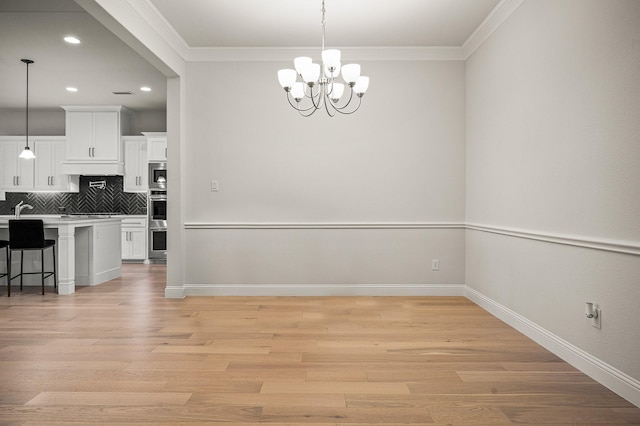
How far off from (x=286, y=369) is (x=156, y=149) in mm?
5792

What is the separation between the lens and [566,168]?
8.89 ft

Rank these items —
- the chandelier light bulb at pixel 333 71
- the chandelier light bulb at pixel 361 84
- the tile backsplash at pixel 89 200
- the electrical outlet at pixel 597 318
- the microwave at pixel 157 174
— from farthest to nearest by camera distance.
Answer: the tile backsplash at pixel 89 200
the microwave at pixel 157 174
the chandelier light bulb at pixel 361 84
the chandelier light bulb at pixel 333 71
the electrical outlet at pixel 597 318

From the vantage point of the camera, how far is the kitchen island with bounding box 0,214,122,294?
4.87m

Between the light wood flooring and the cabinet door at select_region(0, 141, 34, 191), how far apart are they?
14.7 ft

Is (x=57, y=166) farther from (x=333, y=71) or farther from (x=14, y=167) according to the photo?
(x=333, y=71)

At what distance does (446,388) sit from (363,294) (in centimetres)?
233

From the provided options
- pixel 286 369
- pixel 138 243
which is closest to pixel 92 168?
pixel 138 243

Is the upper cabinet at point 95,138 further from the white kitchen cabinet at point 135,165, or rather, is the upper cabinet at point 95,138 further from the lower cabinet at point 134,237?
the lower cabinet at point 134,237

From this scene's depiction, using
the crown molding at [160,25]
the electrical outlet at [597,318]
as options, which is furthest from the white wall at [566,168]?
the crown molding at [160,25]

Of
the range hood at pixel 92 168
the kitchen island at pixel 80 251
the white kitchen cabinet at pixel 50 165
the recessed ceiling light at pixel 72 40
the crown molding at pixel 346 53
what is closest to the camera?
the recessed ceiling light at pixel 72 40

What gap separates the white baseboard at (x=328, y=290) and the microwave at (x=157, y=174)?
10.5 ft

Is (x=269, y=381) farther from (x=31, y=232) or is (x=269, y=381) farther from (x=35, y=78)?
(x=35, y=78)

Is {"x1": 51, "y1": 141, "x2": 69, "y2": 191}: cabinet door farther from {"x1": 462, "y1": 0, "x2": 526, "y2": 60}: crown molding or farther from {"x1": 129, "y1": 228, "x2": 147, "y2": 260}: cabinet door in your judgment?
{"x1": 462, "y1": 0, "x2": 526, "y2": 60}: crown molding

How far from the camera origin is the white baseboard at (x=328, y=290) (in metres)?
4.61
